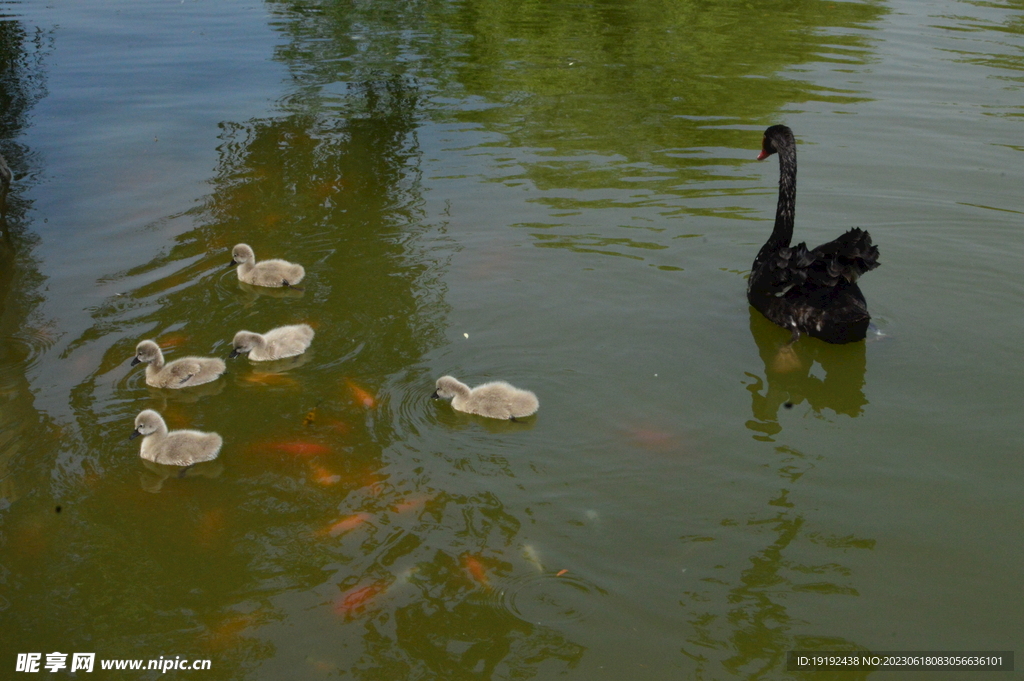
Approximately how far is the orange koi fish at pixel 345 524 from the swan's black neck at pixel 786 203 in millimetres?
3791

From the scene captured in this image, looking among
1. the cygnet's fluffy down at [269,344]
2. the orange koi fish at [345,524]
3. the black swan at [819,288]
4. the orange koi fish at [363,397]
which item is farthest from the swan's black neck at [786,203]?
the orange koi fish at [345,524]

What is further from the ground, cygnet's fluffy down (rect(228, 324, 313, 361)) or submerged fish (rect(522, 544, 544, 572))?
cygnet's fluffy down (rect(228, 324, 313, 361))

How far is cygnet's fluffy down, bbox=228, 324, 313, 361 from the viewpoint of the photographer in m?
5.85

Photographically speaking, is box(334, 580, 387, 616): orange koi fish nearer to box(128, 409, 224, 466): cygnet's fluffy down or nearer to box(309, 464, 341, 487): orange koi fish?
box(309, 464, 341, 487): orange koi fish

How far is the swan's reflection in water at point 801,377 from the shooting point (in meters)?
5.50

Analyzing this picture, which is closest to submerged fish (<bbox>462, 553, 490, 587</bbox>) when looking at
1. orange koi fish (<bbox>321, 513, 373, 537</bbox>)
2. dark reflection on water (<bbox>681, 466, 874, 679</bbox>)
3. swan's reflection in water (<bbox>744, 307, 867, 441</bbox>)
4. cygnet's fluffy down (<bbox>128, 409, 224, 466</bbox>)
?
orange koi fish (<bbox>321, 513, 373, 537</bbox>)

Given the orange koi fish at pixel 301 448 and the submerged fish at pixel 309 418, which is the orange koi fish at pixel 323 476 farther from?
the submerged fish at pixel 309 418

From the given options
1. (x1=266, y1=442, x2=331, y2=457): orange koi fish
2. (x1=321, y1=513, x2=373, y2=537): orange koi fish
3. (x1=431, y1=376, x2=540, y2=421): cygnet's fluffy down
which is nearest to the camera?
(x1=321, y1=513, x2=373, y2=537): orange koi fish

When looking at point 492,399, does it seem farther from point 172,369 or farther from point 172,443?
point 172,369

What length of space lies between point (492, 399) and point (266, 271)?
242 cm

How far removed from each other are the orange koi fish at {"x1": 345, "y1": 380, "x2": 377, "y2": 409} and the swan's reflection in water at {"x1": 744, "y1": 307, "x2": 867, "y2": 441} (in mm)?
2102

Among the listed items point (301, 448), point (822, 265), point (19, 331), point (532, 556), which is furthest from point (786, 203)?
point (19, 331)

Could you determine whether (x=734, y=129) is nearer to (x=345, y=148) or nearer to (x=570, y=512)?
(x=345, y=148)

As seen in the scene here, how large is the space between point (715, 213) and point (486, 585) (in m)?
4.89
